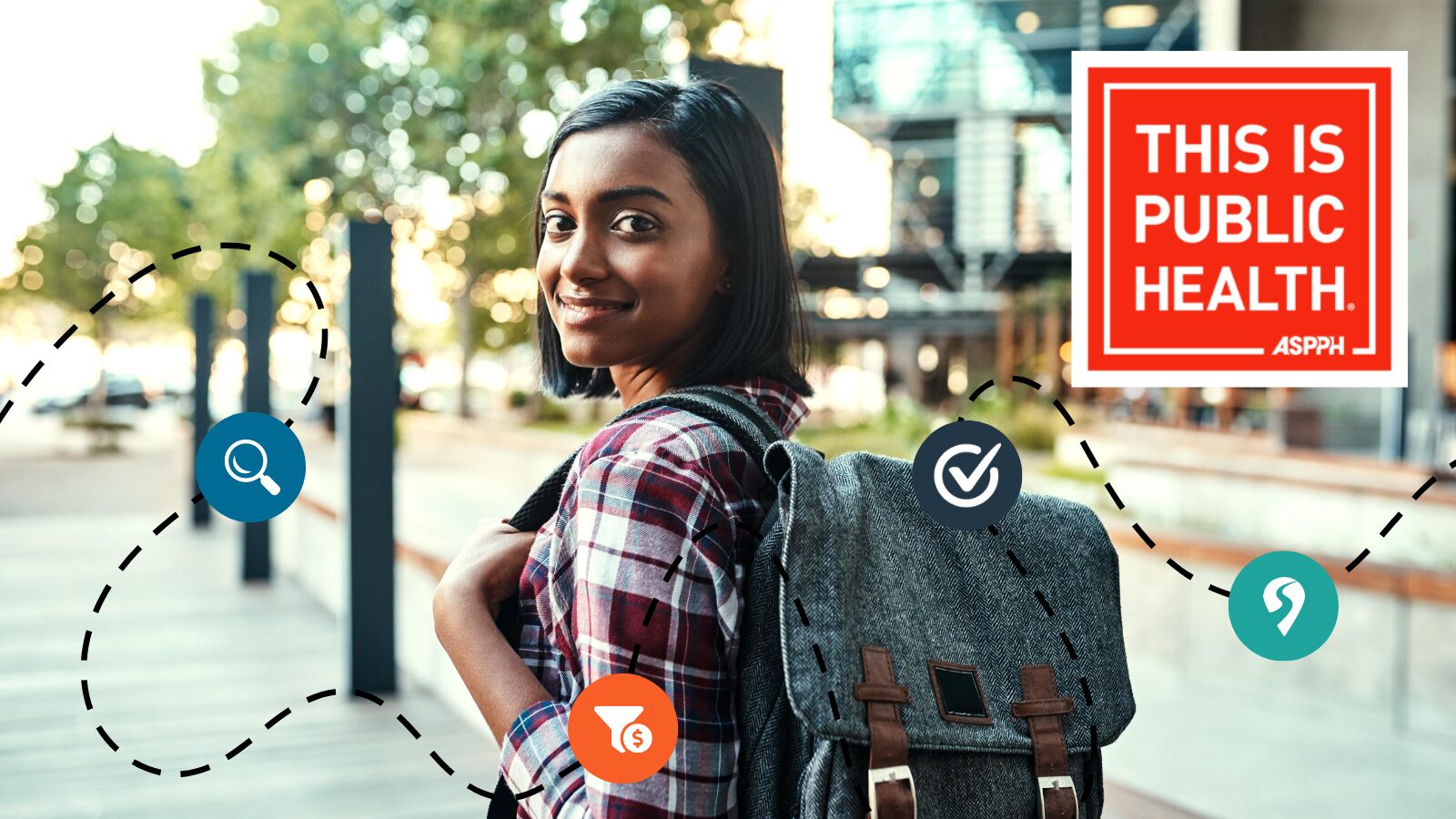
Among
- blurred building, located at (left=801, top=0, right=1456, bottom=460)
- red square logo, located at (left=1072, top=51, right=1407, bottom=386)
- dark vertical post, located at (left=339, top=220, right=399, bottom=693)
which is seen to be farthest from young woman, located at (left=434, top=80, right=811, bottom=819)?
blurred building, located at (left=801, top=0, right=1456, bottom=460)

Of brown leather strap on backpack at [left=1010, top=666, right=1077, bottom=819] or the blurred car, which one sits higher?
the blurred car

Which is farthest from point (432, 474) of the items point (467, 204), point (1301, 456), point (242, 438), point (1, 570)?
point (242, 438)

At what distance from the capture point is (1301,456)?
7211 millimetres

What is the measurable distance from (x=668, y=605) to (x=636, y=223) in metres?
0.33

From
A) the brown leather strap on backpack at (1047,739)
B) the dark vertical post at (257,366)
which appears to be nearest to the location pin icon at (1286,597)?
the brown leather strap on backpack at (1047,739)

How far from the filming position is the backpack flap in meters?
0.95

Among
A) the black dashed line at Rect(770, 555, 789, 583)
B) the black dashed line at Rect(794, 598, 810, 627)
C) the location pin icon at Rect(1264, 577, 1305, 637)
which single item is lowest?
the location pin icon at Rect(1264, 577, 1305, 637)

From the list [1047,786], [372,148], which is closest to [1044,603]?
[1047,786]

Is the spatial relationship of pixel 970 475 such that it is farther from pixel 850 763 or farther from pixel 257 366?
pixel 257 366

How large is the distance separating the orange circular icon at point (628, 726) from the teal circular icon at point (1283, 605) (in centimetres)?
61

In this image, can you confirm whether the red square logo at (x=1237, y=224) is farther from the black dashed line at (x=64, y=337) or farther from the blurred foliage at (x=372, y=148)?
the black dashed line at (x=64, y=337)

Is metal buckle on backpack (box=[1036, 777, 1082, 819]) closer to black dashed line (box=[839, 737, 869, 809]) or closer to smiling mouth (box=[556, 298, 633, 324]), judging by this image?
black dashed line (box=[839, 737, 869, 809])

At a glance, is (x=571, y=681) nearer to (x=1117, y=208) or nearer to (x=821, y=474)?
(x=821, y=474)

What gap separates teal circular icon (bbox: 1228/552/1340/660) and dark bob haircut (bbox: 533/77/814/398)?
481mm
